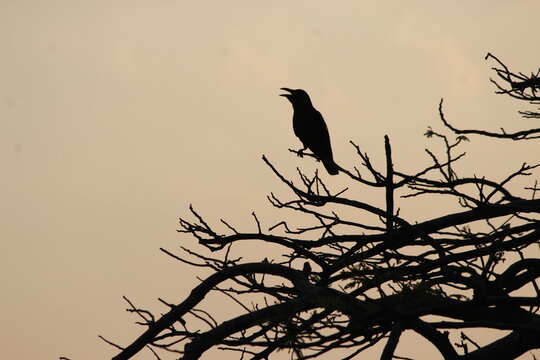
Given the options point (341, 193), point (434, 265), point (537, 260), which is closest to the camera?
point (434, 265)

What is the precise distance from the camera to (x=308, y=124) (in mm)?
11891

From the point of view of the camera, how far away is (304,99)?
12.2 m

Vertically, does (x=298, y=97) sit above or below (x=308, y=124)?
above

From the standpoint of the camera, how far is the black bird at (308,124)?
1188 cm

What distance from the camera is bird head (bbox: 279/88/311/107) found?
40.0 ft

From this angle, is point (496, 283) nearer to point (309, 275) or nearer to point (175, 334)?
point (309, 275)

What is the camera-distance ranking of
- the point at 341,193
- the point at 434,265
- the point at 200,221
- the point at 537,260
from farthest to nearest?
the point at 341,193, the point at 200,221, the point at 537,260, the point at 434,265

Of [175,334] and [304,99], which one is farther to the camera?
[304,99]

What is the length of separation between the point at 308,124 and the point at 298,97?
606mm

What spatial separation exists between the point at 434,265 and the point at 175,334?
171 centimetres

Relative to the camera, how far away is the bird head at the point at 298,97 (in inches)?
480

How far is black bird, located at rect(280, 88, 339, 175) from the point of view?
11.9 m

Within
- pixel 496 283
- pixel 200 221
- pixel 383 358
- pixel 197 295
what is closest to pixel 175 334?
pixel 197 295

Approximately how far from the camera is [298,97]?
40.2ft
